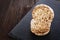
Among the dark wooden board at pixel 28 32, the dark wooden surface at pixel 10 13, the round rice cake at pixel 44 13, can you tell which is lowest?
the dark wooden surface at pixel 10 13

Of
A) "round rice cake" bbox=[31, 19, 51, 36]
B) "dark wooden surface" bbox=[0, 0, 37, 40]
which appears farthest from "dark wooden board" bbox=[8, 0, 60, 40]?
"dark wooden surface" bbox=[0, 0, 37, 40]

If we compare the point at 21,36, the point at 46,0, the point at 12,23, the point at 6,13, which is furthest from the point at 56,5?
the point at 6,13

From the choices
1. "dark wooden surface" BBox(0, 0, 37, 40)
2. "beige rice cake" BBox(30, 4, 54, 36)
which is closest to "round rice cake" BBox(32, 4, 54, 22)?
"beige rice cake" BBox(30, 4, 54, 36)

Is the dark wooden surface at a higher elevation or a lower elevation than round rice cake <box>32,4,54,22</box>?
lower

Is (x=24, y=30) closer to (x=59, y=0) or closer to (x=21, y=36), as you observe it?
(x=21, y=36)

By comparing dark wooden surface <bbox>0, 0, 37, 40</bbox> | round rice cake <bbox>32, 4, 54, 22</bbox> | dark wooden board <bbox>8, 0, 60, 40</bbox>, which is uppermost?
round rice cake <bbox>32, 4, 54, 22</bbox>

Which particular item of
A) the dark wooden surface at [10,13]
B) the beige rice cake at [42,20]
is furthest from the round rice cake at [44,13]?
the dark wooden surface at [10,13]

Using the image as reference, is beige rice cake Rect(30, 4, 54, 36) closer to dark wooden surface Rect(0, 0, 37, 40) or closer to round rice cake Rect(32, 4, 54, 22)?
round rice cake Rect(32, 4, 54, 22)

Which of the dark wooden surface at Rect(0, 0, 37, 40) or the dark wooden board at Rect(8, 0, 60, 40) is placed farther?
the dark wooden surface at Rect(0, 0, 37, 40)

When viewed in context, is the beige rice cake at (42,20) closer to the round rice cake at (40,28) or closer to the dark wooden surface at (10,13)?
the round rice cake at (40,28)
